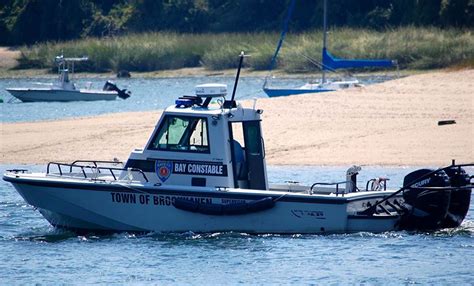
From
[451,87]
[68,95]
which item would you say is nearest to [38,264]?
[451,87]

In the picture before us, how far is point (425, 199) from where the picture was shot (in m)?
18.6

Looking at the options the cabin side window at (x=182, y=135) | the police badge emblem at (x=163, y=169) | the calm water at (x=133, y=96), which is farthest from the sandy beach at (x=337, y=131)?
the police badge emblem at (x=163, y=169)

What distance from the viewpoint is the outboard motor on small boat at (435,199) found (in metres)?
18.6

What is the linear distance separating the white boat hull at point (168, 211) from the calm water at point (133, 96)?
2000 centimetres

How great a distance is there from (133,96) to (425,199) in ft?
112

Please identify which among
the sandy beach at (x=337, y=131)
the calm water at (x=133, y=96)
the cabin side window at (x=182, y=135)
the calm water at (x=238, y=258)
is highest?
the cabin side window at (x=182, y=135)

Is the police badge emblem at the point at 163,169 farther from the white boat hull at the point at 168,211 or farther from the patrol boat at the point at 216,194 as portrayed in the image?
the white boat hull at the point at 168,211

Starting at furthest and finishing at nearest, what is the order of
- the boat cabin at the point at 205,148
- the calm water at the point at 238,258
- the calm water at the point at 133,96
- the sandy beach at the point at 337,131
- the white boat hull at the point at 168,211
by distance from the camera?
the calm water at the point at 133,96 → the sandy beach at the point at 337,131 → the boat cabin at the point at 205,148 → the white boat hull at the point at 168,211 → the calm water at the point at 238,258

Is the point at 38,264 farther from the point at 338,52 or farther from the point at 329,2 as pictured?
the point at 329,2

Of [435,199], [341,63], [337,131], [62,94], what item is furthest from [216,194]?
[62,94]

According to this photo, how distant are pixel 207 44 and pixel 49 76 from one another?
807 centimetres

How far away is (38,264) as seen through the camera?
18.0 m

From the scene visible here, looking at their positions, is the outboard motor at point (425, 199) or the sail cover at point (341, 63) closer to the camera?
the outboard motor at point (425, 199)

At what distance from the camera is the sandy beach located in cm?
2797
